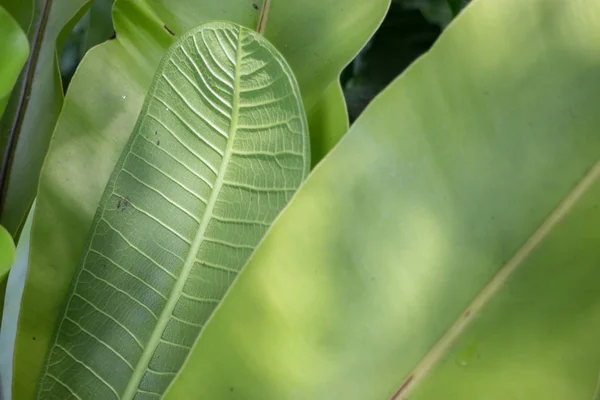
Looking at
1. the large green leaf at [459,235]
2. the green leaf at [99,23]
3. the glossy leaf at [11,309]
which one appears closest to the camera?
the large green leaf at [459,235]

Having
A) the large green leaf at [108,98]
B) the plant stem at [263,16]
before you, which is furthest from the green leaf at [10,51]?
the plant stem at [263,16]

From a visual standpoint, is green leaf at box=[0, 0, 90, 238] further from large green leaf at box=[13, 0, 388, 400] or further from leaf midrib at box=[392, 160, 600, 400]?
leaf midrib at box=[392, 160, 600, 400]

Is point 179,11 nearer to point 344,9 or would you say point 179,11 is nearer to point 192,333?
point 344,9

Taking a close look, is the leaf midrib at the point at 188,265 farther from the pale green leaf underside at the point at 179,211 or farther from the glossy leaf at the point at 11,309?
the glossy leaf at the point at 11,309

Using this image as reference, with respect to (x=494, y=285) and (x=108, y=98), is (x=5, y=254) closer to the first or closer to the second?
(x=108, y=98)

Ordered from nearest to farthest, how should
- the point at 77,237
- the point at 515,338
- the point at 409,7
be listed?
the point at 515,338
the point at 77,237
the point at 409,7

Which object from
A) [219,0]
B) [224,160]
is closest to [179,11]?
[219,0]

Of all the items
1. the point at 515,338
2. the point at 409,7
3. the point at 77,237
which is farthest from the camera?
the point at 409,7
